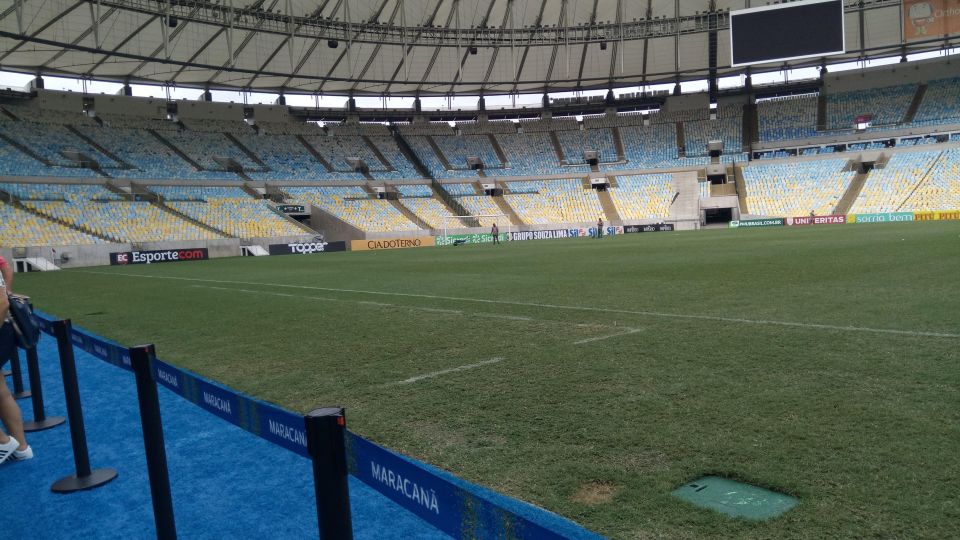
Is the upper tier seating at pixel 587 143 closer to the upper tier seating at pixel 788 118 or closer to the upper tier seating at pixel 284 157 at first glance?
the upper tier seating at pixel 788 118

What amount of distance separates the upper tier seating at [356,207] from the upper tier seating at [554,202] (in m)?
12.5

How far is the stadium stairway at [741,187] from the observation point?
57281 mm

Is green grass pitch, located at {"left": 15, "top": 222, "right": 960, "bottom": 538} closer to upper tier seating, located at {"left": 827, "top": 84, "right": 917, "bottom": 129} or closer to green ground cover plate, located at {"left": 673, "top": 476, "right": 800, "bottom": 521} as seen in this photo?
green ground cover plate, located at {"left": 673, "top": 476, "right": 800, "bottom": 521}

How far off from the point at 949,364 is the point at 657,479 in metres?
3.84

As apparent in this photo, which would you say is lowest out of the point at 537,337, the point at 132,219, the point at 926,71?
the point at 537,337

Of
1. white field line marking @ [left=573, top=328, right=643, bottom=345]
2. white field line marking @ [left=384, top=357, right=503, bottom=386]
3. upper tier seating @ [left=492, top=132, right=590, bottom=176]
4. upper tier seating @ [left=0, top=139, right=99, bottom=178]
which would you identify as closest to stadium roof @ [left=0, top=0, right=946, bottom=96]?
upper tier seating @ [left=492, top=132, right=590, bottom=176]

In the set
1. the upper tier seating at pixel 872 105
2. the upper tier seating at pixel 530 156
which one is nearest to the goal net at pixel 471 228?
the upper tier seating at pixel 530 156

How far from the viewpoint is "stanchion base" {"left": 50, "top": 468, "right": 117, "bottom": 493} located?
4379 millimetres

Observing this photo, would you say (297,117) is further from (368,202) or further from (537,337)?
(537,337)

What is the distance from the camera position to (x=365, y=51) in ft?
186

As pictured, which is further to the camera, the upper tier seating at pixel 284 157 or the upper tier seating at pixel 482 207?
the upper tier seating at pixel 482 207

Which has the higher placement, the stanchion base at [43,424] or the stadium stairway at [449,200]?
the stadium stairway at [449,200]

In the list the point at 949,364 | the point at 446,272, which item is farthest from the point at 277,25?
the point at 949,364

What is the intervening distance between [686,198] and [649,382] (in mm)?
58195
